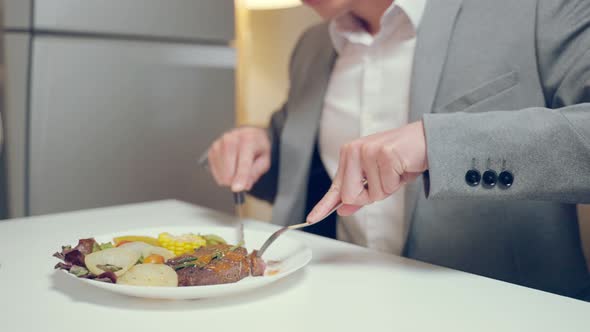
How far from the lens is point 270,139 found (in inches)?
57.4

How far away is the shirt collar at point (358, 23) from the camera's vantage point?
1.16m

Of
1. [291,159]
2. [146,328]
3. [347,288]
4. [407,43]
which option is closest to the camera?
[146,328]

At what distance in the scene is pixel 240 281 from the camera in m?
0.68

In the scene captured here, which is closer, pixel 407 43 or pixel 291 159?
pixel 407 43

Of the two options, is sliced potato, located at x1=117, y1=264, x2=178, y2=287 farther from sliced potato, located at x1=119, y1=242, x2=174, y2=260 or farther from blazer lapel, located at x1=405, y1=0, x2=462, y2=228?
blazer lapel, located at x1=405, y1=0, x2=462, y2=228

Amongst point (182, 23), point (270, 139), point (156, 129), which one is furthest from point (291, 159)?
point (182, 23)

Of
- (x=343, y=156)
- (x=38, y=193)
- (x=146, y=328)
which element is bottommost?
(x=38, y=193)

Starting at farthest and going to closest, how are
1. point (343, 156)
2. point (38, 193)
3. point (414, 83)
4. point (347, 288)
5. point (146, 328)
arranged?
point (38, 193) < point (414, 83) < point (343, 156) < point (347, 288) < point (146, 328)

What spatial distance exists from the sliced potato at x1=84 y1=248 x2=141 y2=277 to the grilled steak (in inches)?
1.9

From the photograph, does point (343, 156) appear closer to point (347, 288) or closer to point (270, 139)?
point (347, 288)

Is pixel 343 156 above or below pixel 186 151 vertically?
above

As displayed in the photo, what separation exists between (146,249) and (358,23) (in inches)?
32.0

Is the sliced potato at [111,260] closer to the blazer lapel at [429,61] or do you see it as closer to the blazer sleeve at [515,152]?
the blazer sleeve at [515,152]

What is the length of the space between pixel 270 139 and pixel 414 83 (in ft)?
1.55
